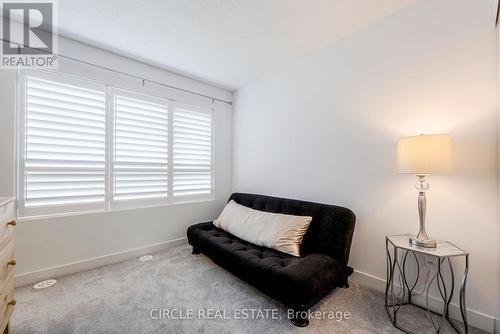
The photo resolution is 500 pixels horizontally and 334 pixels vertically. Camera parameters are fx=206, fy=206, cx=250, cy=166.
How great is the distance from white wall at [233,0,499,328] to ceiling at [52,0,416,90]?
24 cm

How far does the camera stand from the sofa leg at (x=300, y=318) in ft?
4.65

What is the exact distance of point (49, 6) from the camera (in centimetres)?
170

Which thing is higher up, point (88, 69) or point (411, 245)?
point (88, 69)

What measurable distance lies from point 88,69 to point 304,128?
2422mm

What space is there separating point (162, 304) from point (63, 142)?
180 centimetres

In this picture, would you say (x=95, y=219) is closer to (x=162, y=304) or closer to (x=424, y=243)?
(x=162, y=304)

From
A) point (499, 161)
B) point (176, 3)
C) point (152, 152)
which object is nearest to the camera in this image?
point (499, 161)

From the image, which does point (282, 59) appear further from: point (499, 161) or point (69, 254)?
Answer: point (69, 254)

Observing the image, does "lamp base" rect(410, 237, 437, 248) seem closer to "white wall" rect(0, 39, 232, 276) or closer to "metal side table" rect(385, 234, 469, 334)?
"metal side table" rect(385, 234, 469, 334)

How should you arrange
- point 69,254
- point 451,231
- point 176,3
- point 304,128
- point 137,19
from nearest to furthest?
1. point 451,231
2. point 176,3
3. point 137,19
4. point 69,254
5. point 304,128

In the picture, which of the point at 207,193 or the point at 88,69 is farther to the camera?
the point at 207,193

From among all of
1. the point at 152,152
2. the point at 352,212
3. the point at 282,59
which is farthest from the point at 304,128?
the point at 152,152

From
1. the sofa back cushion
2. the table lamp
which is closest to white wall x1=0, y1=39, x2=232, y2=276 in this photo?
the sofa back cushion

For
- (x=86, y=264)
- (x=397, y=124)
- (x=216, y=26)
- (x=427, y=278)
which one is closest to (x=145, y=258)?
(x=86, y=264)
